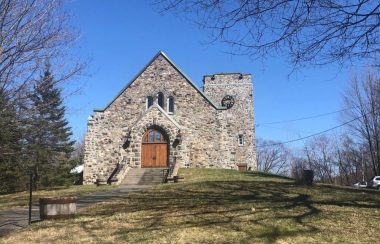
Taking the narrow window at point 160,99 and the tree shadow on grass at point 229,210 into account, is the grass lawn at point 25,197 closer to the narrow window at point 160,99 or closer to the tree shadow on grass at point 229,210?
the tree shadow on grass at point 229,210

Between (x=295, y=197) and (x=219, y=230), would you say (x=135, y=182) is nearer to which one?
(x=295, y=197)

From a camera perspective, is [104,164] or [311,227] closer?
[311,227]

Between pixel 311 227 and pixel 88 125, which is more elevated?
pixel 88 125

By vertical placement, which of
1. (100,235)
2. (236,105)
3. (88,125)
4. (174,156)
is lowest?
(100,235)

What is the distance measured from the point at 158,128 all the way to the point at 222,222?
21296 mm

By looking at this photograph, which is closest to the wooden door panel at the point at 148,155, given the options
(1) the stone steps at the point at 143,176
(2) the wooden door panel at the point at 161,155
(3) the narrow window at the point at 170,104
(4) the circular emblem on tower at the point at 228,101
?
(2) the wooden door panel at the point at 161,155

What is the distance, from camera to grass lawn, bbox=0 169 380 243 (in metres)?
8.59

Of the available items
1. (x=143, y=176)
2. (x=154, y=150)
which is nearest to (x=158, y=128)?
(x=154, y=150)

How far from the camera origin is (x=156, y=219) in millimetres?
10250

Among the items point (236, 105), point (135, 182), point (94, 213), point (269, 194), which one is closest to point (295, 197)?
point (269, 194)

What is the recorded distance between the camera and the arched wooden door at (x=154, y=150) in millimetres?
30234

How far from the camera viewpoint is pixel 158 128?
100ft

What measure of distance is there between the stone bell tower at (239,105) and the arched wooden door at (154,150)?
40.6 feet

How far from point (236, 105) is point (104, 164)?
1744 cm
